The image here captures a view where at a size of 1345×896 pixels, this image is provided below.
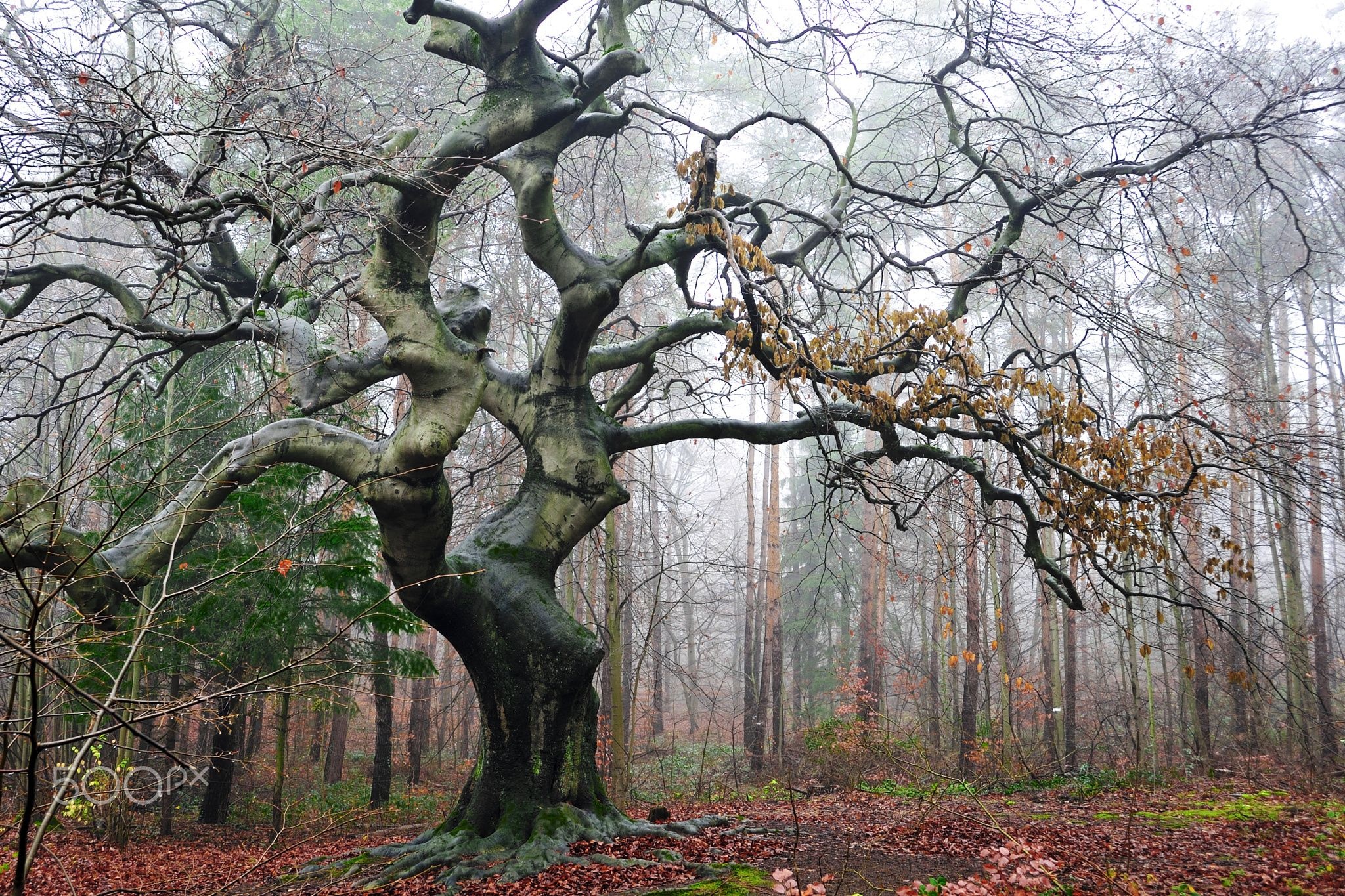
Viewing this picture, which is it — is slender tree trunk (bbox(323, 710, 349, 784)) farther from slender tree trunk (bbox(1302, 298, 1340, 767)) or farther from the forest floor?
slender tree trunk (bbox(1302, 298, 1340, 767))

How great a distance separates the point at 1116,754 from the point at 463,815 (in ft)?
46.1

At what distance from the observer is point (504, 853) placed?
5.80 m

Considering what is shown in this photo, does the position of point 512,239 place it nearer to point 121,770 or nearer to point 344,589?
point 344,589

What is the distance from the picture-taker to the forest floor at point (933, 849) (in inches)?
198

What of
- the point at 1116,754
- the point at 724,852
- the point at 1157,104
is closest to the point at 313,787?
the point at 724,852

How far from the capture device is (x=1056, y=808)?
28.8ft

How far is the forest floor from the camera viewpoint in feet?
16.5

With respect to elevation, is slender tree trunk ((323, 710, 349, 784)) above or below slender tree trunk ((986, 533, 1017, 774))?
below

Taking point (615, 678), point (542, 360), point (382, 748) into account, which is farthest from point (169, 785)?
point (542, 360)

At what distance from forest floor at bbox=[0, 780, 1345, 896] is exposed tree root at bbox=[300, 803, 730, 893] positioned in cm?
13

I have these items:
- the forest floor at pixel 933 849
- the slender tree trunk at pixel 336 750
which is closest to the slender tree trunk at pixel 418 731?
the slender tree trunk at pixel 336 750

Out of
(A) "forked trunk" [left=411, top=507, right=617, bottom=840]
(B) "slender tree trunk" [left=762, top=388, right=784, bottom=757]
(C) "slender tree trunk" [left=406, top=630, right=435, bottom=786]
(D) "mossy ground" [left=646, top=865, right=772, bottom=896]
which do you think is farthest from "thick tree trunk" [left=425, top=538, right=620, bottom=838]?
(B) "slender tree trunk" [left=762, top=388, right=784, bottom=757]

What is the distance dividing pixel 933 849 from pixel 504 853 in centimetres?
327

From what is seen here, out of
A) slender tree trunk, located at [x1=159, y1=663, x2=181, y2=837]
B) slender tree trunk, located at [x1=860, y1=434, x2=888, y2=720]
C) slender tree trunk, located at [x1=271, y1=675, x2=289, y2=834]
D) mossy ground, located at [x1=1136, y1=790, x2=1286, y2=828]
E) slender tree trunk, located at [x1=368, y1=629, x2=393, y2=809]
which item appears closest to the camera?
mossy ground, located at [x1=1136, y1=790, x2=1286, y2=828]
